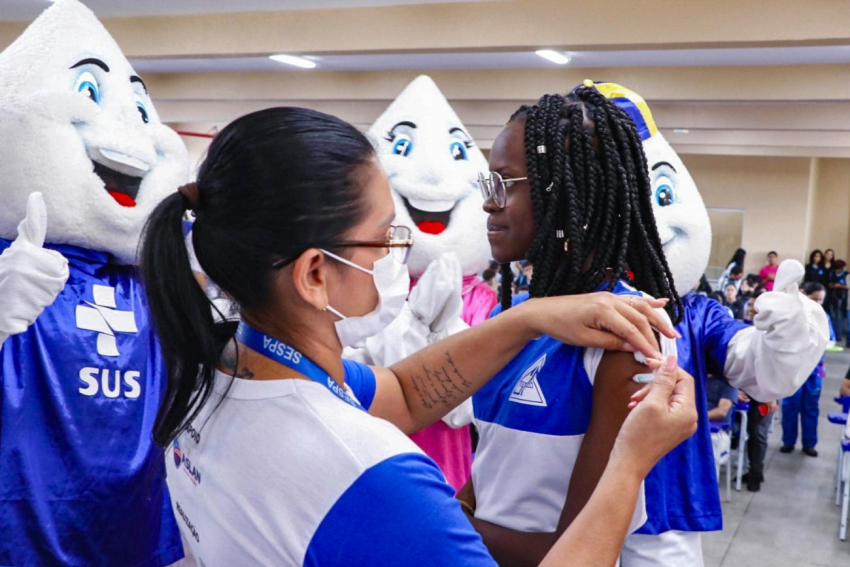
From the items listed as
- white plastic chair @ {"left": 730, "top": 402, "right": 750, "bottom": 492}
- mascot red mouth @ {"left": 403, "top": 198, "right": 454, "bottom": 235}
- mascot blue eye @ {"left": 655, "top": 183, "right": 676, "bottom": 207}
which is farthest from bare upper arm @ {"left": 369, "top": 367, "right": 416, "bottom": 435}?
white plastic chair @ {"left": 730, "top": 402, "right": 750, "bottom": 492}

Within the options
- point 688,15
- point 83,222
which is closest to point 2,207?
point 83,222

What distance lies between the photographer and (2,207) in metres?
2.47

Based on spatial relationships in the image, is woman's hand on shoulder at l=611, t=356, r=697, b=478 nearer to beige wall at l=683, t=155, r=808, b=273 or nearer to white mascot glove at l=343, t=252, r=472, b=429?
white mascot glove at l=343, t=252, r=472, b=429


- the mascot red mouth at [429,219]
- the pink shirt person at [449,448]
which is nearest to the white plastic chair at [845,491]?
the mascot red mouth at [429,219]

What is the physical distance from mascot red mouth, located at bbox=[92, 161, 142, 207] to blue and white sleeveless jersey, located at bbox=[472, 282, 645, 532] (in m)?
1.62

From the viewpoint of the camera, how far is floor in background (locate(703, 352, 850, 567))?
502cm

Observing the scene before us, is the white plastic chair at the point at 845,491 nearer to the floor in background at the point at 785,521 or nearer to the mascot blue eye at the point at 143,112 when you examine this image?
the floor in background at the point at 785,521

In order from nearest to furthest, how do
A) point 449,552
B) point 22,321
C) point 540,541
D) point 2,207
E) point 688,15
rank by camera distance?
point 449,552 → point 540,541 → point 22,321 → point 2,207 → point 688,15

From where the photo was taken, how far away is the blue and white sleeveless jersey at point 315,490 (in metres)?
0.97

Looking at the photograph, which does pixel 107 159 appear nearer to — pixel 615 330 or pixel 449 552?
pixel 615 330

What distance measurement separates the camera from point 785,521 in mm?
5672

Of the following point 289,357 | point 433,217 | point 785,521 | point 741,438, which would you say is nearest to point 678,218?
point 433,217

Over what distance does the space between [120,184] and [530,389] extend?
1761 mm

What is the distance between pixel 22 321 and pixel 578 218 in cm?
141
